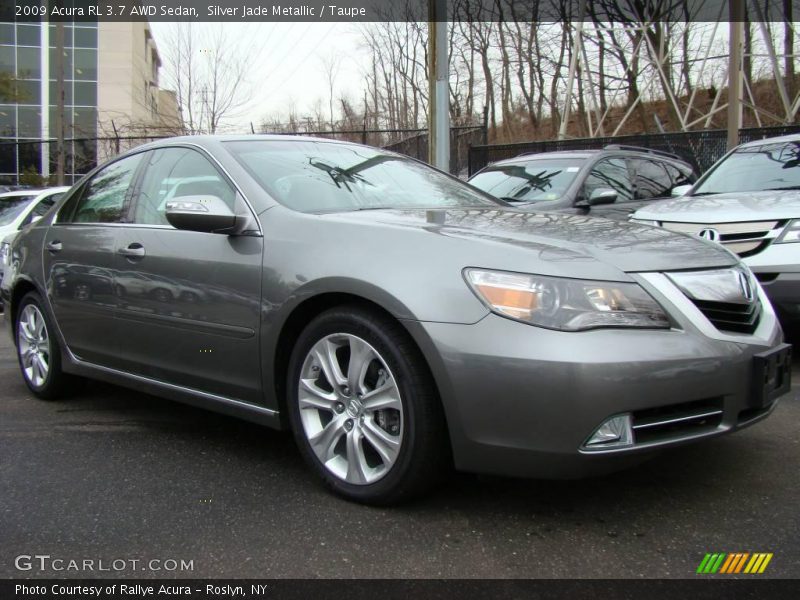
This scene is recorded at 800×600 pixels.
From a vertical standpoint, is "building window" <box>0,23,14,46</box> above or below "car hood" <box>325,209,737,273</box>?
above

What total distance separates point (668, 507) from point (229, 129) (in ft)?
71.1

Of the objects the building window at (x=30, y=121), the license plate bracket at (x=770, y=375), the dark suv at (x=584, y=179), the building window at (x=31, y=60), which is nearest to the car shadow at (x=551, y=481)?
the license plate bracket at (x=770, y=375)

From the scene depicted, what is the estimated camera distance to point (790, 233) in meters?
4.79

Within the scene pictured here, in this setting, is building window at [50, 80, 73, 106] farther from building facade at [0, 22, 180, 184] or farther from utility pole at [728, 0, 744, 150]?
utility pole at [728, 0, 744, 150]

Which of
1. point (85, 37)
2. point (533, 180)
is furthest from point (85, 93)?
point (533, 180)

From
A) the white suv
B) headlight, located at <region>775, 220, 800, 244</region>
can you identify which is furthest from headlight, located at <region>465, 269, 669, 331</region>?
headlight, located at <region>775, 220, 800, 244</region>

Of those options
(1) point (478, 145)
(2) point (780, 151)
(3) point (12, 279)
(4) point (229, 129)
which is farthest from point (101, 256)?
(4) point (229, 129)

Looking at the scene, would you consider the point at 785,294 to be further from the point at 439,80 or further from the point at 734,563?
the point at 439,80

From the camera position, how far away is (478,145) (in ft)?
59.3

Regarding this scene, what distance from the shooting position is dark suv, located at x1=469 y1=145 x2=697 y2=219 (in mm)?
7039

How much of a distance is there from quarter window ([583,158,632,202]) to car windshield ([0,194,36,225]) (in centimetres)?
718

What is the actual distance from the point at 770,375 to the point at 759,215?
2668 mm
